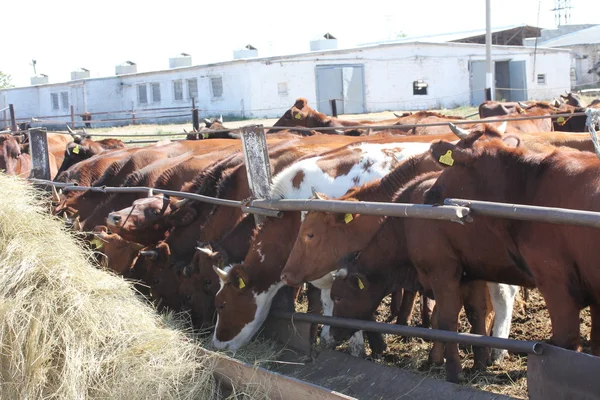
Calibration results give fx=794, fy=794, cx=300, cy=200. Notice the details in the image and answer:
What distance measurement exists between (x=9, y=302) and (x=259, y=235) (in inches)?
74.9

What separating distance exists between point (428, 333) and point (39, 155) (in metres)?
6.34

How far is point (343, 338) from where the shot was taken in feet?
18.2

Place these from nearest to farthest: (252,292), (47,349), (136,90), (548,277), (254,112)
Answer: (548,277), (47,349), (252,292), (254,112), (136,90)

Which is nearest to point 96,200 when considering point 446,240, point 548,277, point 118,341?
point 118,341

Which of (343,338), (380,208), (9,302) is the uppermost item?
(380,208)

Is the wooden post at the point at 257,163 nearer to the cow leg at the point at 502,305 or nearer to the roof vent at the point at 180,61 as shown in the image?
the cow leg at the point at 502,305

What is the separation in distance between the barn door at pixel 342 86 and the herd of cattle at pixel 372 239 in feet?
86.7

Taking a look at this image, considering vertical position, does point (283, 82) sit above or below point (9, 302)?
above

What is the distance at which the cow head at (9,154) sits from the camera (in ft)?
42.2

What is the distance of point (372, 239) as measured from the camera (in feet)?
18.0

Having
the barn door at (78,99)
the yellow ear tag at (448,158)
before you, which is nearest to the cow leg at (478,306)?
the yellow ear tag at (448,158)

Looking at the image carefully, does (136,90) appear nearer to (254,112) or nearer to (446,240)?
(254,112)

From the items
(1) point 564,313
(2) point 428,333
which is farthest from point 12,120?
(1) point 564,313

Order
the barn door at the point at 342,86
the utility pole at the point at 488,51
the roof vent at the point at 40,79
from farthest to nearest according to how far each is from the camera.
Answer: the roof vent at the point at 40,79, the barn door at the point at 342,86, the utility pole at the point at 488,51
